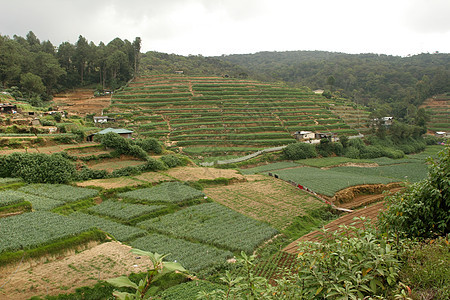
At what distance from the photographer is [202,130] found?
42875 mm

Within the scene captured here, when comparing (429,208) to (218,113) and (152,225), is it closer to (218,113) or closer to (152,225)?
(152,225)

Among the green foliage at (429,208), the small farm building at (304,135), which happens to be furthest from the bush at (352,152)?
the green foliage at (429,208)

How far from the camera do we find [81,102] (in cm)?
4684

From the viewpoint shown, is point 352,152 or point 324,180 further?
point 352,152

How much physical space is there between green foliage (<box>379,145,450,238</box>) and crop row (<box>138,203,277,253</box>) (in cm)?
1076

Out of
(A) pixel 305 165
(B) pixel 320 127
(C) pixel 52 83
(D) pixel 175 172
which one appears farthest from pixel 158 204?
(C) pixel 52 83

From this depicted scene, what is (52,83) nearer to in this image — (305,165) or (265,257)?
(305,165)

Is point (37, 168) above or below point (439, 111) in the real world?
below

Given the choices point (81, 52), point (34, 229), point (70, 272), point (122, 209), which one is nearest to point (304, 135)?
point (122, 209)

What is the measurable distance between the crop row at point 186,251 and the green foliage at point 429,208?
983cm

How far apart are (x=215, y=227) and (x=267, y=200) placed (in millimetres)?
7151

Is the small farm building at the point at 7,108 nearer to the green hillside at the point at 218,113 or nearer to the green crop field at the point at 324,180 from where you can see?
the green hillside at the point at 218,113

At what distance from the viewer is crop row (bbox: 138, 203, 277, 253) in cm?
1620

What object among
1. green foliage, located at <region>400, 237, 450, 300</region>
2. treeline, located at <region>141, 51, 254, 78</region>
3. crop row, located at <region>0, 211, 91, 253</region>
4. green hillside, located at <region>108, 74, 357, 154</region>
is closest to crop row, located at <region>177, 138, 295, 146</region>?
green hillside, located at <region>108, 74, 357, 154</region>
